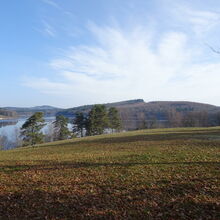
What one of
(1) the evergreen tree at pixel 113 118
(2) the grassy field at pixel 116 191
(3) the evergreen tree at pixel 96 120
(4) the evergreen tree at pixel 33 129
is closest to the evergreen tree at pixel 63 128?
(3) the evergreen tree at pixel 96 120

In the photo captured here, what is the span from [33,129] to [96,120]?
670 inches

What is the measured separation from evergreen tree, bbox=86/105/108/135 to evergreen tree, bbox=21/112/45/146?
552 inches

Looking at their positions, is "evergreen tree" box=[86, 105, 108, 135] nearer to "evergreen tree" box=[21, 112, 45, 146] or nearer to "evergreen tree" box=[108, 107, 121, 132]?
"evergreen tree" box=[108, 107, 121, 132]

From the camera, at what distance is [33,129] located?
38.2 metres

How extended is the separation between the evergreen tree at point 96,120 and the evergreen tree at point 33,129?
14.0 meters

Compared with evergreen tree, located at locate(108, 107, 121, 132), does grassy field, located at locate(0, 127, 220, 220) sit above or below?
below

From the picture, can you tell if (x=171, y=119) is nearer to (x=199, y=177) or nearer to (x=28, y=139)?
(x=28, y=139)

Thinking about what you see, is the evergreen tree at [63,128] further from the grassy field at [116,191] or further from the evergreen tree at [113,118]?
the grassy field at [116,191]

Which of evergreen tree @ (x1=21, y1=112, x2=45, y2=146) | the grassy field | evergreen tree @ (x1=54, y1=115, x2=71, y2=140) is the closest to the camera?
the grassy field

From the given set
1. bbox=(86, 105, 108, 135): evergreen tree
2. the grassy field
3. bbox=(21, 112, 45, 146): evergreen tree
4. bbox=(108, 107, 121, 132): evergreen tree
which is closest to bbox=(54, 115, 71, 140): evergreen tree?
bbox=(86, 105, 108, 135): evergreen tree

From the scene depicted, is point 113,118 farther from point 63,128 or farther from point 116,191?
point 116,191

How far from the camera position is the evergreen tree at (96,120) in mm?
49781

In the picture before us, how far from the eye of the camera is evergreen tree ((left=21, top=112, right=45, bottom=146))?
37281 mm

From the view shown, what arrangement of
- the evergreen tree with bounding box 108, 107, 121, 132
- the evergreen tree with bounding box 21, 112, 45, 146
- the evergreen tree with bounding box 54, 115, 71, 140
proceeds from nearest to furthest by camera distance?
the evergreen tree with bounding box 21, 112, 45, 146
the evergreen tree with bounding box 54, 115, 71, 140
the evergreen tree with bounding box 108, 107, 121, 132
